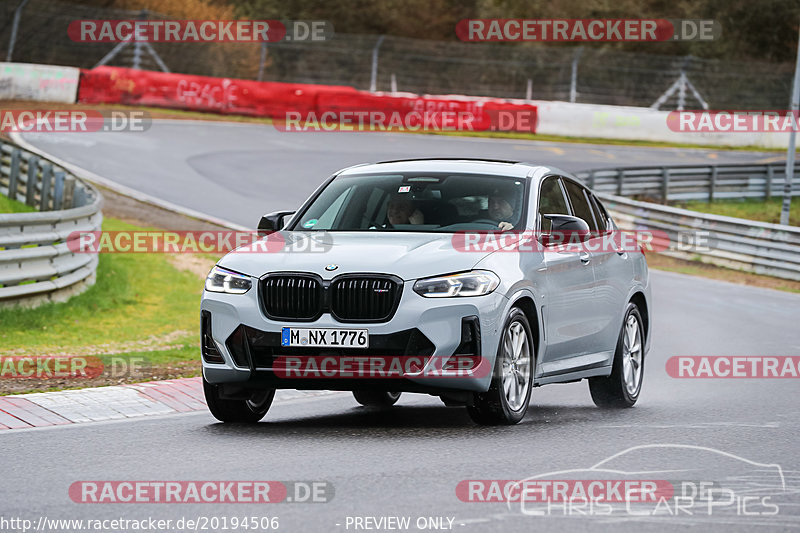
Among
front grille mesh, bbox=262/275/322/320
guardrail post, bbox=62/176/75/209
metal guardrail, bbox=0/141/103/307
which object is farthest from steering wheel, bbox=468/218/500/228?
guardrail post, bbox=62/176/75/209

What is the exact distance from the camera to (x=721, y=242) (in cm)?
3020

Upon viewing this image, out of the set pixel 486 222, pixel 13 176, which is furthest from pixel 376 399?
pixel 13 176

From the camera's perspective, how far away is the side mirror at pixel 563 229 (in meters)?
9.38

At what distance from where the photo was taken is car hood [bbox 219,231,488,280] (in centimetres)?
851

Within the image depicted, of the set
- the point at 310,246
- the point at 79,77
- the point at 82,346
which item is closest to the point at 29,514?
the point at 310,246

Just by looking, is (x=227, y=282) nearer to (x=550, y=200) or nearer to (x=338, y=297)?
(x=338, y=297)

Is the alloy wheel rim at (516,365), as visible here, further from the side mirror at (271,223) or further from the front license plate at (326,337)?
the side mirror at (271,223)

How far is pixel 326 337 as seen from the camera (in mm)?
8438

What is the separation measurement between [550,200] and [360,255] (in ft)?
6.62

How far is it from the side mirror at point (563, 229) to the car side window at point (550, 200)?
0.07 metres

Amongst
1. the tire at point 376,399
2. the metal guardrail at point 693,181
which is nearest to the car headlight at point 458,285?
the tire at point 376,399

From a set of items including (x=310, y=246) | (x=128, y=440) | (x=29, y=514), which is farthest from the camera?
(x=310, y=246)

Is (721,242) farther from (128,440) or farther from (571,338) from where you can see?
(128,440)

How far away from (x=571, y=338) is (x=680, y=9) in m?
58.2
